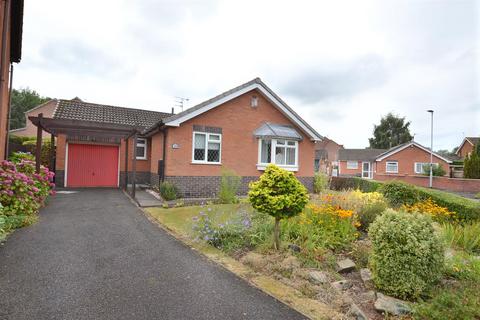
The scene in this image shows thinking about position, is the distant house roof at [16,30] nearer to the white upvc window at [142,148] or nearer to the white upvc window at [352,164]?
the white upvc window at [142,148]

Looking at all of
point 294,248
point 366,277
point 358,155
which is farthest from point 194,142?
point 358,155

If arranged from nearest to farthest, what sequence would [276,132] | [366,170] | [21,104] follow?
[276,132]
[366,170]
[21,104]

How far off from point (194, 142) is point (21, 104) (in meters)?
51.3

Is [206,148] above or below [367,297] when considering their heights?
above

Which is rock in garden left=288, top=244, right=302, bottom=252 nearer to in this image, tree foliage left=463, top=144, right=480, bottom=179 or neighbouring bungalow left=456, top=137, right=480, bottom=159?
tree foliage left=463, top=144, right=480, bottom=179

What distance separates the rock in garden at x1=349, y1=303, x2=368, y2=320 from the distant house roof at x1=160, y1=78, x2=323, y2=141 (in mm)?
10742

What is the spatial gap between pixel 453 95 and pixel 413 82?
657 centimetres

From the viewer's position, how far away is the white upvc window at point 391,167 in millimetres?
35550

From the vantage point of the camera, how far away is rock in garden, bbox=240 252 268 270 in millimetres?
5109

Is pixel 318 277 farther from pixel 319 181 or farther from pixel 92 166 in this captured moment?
pixel 92 166

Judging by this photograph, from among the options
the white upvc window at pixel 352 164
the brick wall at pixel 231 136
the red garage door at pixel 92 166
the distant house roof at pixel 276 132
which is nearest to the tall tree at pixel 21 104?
the red garage door at pixel 92 166

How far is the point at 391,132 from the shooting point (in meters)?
56.1

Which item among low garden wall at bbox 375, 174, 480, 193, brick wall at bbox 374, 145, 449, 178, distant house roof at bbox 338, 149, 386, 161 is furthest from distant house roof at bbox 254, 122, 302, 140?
distant house roof at bbox 338, 149, 386, 161

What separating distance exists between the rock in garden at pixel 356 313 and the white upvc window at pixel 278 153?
11523mm
